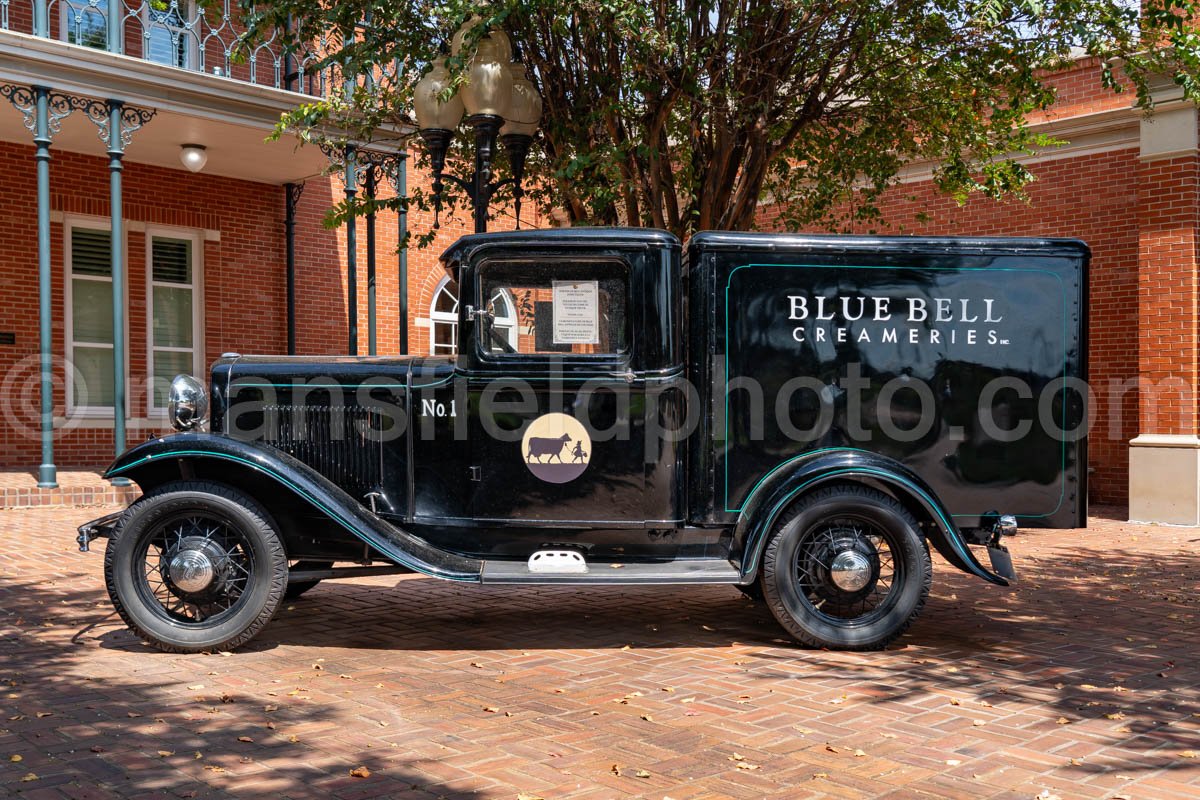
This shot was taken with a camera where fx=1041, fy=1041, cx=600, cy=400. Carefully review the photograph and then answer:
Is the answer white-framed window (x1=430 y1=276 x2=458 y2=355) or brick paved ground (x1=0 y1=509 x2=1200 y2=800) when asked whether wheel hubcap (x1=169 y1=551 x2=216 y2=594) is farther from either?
white-framed window (x1=430 y1=276 x2=458 y2=355)

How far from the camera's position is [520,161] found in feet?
27.7

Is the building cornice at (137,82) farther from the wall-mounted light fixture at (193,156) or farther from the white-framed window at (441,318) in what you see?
the white-framed window at (441,318)

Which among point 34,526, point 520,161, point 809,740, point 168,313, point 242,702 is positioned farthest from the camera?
point 168,313

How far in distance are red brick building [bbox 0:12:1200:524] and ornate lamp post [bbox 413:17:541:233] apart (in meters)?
4.68

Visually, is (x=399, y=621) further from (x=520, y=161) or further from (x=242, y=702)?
(x=520, y=161)

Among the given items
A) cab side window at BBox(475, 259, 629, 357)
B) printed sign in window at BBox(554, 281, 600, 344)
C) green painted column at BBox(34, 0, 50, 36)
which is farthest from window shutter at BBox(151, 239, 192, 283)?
printed sign in window at BBox(554, 281, 600, 344)

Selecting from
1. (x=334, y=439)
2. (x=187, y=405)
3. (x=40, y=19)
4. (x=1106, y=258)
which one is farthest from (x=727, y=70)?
(x=40, y=19)

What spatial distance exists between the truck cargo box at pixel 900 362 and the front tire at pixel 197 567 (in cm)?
229

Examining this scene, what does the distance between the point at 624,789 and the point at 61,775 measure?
6.39 ft

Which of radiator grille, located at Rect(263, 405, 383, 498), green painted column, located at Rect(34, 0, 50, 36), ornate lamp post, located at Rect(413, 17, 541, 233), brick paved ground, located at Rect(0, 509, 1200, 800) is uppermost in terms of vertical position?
green painted column, located at Rect(34, 0, 50, 36)

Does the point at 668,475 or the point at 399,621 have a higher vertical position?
the point at 668,475

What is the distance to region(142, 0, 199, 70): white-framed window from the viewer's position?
12.4 m

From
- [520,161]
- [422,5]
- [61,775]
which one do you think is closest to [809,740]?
[61,775]

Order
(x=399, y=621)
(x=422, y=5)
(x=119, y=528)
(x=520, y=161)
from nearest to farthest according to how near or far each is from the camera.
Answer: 1. (x=119, y=528)
2. (x=399, y=621)
3. (x=520, y=161)
4. (x=422, y=5)
